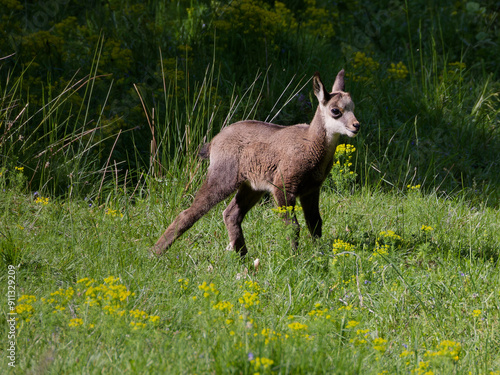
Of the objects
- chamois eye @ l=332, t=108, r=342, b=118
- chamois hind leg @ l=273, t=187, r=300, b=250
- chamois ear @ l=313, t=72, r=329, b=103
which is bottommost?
chamois hind leg @ l=273, t=187, r=300, b=250

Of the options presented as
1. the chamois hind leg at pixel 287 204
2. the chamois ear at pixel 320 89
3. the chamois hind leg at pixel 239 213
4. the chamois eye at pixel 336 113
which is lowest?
the chamois hind leg at pixel 239 213

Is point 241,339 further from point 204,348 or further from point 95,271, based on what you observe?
point 95,271

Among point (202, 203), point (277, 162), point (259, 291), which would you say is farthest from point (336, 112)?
point (259, 291)

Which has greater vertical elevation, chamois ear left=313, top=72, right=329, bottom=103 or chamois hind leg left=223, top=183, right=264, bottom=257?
chamois ear left=313, top=72, right=329, bottom=103

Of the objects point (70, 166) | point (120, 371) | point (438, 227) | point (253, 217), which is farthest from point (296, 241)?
point (70, 166)

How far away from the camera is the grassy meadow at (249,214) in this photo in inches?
124

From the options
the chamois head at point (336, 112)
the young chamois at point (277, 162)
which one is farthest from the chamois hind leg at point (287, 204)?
the chamois head at point (336, 112)

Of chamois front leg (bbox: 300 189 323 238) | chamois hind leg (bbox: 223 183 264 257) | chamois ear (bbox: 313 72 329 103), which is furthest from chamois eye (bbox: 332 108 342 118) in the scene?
chamois hind leg (bbox: 223 183 264 257)

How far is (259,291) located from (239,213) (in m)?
1.25

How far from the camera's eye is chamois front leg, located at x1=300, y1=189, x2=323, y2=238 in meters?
5.07

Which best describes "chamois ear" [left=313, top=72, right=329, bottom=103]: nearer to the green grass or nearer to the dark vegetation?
the dark vegetation

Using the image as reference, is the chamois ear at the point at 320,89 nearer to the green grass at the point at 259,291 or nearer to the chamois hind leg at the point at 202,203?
the chamois hind leg at the point at 202,203

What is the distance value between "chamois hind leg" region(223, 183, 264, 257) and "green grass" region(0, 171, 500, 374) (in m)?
0.14

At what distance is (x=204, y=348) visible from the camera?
2982mm
